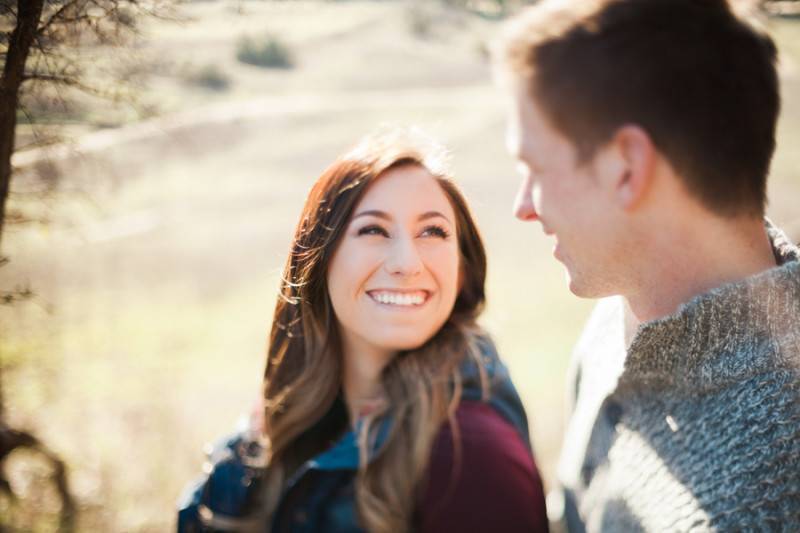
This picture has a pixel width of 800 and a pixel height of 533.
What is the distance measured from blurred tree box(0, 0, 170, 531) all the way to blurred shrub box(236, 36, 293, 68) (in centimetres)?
883

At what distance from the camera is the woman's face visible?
1955 mm

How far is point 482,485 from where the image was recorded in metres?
1.80

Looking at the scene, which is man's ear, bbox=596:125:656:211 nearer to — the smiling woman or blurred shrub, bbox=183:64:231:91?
the smiling woman

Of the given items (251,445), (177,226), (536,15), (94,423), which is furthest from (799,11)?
(177,226)

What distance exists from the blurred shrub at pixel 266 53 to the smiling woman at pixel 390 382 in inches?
353

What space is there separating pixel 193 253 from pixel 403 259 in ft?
19.7

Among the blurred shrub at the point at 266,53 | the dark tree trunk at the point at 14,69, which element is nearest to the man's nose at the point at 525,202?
the dark tree trunk at the point at 14,69

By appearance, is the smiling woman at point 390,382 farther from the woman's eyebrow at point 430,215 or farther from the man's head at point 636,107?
the man's head at point 636,107

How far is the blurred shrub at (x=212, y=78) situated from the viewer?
9.81m

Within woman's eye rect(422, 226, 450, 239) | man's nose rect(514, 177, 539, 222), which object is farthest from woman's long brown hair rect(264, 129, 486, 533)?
man's nose rect(514, 177, 539, 222)

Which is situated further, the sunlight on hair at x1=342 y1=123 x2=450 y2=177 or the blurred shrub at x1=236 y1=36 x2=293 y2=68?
the blurred shrub at x1=236 y1=36 x2=293 y2=68

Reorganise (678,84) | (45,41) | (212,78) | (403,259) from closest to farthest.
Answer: (678,84) → (45,41) → (403,259) → (212,78)

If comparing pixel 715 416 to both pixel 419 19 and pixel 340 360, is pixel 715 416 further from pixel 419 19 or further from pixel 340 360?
pixel 419 19

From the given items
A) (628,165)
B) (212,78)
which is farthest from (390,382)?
(212,78)
